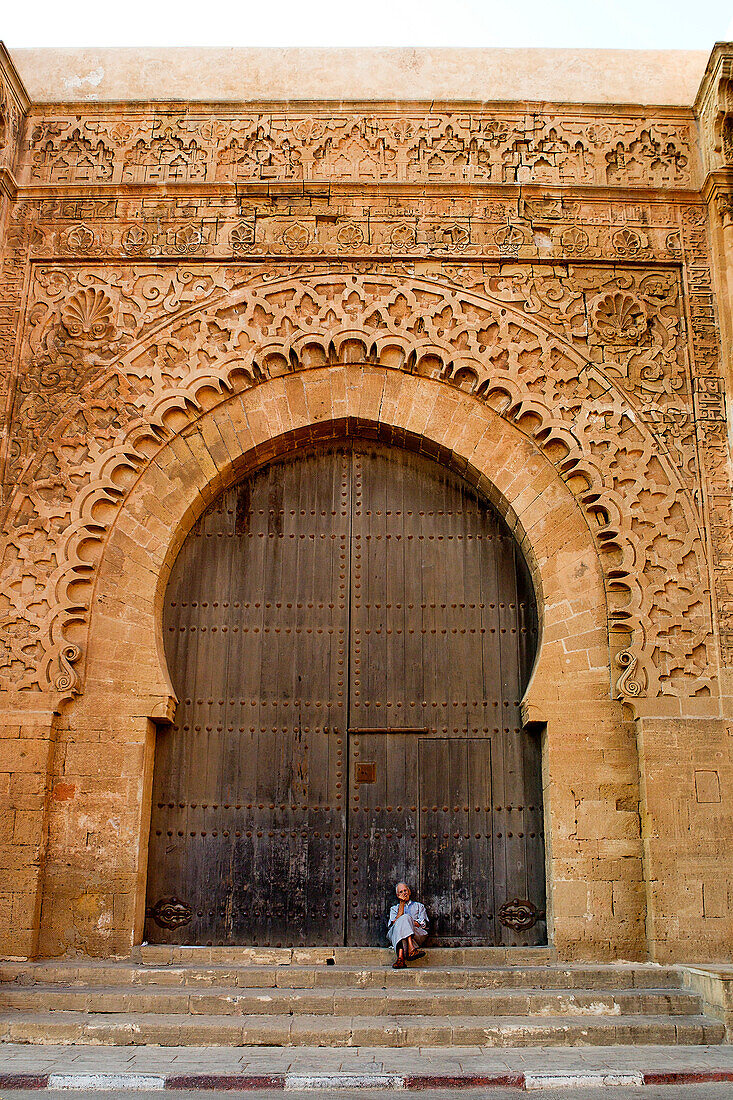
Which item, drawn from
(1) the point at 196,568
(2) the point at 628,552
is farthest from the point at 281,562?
(2) the point at 628,552

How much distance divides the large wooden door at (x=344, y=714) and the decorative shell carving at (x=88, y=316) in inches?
61.5

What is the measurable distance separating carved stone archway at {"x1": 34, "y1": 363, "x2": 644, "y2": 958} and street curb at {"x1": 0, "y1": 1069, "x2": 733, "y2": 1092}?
166cm

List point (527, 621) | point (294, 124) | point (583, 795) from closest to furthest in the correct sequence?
point (583, 795)
point (527, 621)
point (294, 124)

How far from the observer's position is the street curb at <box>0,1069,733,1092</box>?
4234 millimetres

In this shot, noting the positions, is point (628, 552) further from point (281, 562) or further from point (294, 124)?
point (294, 124)

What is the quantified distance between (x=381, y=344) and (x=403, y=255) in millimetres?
749

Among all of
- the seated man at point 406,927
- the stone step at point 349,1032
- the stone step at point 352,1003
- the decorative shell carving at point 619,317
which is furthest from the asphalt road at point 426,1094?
the decorative shell carving at point 619,317

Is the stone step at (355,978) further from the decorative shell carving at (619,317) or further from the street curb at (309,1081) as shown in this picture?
the decorative shell carving at (619,317)

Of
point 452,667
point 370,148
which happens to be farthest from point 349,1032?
point 370,148

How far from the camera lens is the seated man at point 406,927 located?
5957 millimetres

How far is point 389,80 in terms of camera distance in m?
7.65

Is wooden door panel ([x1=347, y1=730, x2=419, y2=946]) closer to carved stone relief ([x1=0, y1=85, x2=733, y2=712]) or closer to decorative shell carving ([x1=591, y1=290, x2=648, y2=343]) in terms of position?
carved stone relief ([x1=0, y1=85, x2=733, y2=712])

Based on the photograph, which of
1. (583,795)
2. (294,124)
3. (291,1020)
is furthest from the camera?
(294,124)

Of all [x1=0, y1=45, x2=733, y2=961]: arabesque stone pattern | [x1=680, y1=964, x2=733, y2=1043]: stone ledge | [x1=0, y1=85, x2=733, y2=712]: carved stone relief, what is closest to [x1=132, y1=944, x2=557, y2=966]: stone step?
Result: [x1=0, y1=45, x2=733, y2=961]: arabesque stone pattern
